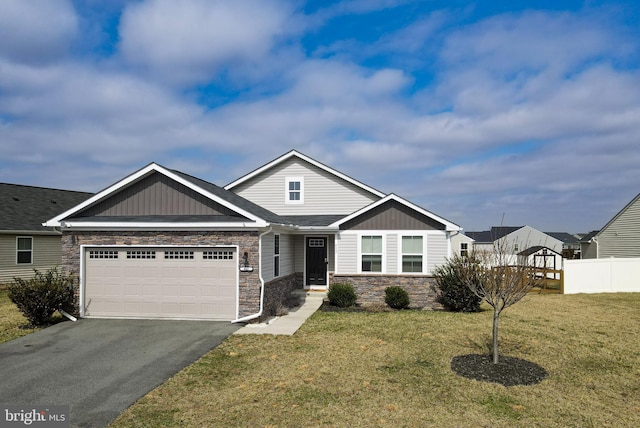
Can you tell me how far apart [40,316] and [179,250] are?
4305mm

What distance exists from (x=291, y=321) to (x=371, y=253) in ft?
16.6

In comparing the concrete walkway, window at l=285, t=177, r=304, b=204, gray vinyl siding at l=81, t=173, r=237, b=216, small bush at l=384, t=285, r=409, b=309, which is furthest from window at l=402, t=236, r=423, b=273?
gray vinyl siding at l=81, t=173, r=237, b=216

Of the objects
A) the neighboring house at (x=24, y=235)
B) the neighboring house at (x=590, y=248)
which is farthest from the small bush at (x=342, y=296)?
the neighboring house at (x=590, y=248)

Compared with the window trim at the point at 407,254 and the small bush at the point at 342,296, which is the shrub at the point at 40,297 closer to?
the small bush at the point at 342,296

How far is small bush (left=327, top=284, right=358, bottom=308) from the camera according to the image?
16047 millimetres

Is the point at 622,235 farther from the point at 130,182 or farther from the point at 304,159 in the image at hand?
the point at 130,182

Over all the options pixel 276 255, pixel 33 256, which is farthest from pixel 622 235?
pixel 33 256

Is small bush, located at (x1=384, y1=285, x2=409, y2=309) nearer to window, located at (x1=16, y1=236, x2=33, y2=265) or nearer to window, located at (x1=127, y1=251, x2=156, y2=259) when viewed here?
window, located at (x1=127, y1=251, x2=156, y2=259)

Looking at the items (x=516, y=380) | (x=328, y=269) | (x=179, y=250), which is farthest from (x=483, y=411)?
(x=328, y=269)

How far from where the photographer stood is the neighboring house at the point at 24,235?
→ 69.9ft

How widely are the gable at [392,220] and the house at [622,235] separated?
1777 centimetres

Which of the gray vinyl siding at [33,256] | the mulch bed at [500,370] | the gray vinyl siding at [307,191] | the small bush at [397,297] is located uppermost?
the gray vinyl siding at [307,191]

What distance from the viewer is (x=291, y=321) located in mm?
13500

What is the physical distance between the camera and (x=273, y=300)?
1460cm
